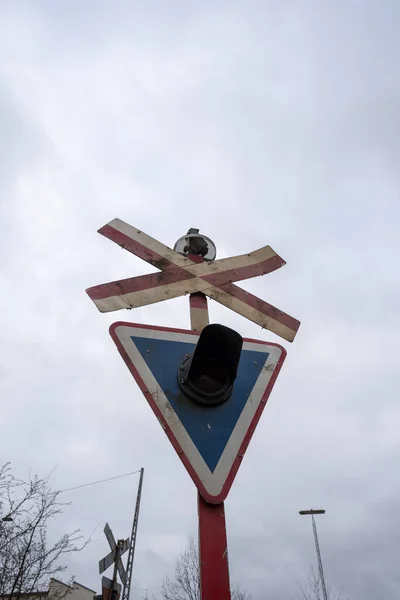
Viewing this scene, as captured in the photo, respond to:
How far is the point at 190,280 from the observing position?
2.77 m

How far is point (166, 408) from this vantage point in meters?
2.13

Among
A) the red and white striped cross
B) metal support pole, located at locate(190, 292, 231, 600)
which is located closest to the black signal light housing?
metal support pole, located at locate(190, 292, 231, 600)

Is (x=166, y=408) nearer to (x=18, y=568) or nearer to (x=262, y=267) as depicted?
(x=262, y=267)

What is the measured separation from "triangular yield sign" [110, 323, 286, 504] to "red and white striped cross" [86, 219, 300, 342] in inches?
12.0

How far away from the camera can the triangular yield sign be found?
2.04 metres

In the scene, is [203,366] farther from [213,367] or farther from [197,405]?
[197,405]

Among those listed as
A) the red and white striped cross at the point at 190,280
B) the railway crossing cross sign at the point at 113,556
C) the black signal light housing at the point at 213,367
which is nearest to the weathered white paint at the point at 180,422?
the black signal light housing at the point at 213,367

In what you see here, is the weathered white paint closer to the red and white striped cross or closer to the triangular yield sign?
the triangular yield sign

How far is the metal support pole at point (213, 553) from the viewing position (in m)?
1.70

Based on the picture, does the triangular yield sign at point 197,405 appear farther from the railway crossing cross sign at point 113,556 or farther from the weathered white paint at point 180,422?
the railway crossing cross sign at point 113,556

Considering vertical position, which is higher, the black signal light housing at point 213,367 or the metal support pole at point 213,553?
the black signal light housing at point 213,367

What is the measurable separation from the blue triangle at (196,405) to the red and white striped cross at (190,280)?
0.37m

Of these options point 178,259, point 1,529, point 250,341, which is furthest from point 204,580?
point 1,529

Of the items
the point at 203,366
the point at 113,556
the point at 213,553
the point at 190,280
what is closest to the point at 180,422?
the point at 203,366
